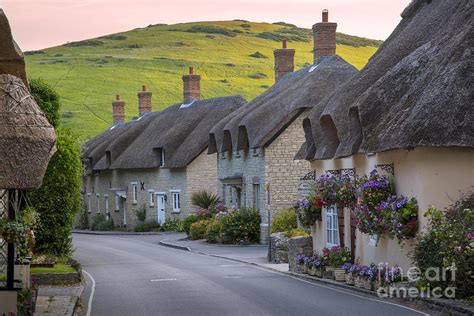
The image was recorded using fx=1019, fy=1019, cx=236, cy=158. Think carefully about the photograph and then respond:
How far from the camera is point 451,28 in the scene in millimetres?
21844

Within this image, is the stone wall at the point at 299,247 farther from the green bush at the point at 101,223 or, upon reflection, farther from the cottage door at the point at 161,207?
the green bush at the point at 101,223

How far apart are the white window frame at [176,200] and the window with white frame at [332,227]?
90.4ft

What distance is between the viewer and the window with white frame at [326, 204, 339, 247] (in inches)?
1075

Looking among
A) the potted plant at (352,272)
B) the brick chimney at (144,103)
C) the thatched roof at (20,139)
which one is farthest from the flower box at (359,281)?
the brick chimney at (144,103)

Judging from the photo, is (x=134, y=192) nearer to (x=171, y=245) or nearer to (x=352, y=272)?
(x=171, y=245)

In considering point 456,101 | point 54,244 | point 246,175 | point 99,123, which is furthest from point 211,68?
point 456,101

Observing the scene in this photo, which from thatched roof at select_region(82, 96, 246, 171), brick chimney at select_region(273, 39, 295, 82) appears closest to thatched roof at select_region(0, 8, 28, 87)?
brick chimney at select_region(273, 39, 295, 82)

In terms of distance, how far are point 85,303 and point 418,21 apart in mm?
Result: 11807

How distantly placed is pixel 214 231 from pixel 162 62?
3948 inches

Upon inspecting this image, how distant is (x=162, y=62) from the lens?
142000mm

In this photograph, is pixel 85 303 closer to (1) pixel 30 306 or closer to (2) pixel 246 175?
(1) pixel 30 306

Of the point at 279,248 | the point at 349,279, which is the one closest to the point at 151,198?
the point at 279,248

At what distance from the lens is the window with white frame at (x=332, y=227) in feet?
89.6

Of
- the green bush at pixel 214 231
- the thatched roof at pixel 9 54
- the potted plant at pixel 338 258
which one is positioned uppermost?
the thatched roof at pixel 9 54
